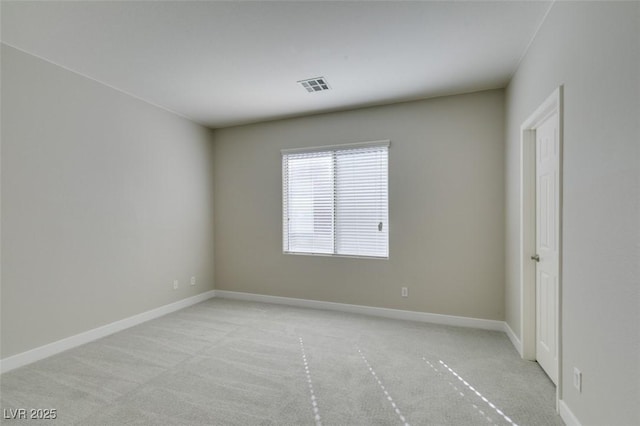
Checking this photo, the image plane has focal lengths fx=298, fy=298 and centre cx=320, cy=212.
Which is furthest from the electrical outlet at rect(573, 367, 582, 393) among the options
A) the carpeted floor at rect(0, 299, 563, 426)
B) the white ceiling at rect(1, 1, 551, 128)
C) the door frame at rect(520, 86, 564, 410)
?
the white ceiling at rect(1, 1, 551, 128)

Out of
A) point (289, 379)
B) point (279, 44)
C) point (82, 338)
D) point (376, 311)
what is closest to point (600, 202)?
point (289, 379)

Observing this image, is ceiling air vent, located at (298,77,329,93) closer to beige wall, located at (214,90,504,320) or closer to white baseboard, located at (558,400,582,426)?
beige wall, located at (214,90,504,320)

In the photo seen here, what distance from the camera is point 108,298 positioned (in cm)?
344

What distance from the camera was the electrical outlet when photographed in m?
1.76

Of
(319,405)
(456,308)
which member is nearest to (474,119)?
(456,308)

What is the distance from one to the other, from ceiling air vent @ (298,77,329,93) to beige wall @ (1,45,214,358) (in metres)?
2.15

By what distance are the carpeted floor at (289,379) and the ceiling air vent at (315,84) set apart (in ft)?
9.27

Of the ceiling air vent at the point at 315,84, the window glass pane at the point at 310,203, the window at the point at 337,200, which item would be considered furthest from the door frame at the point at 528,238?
the window glass pane at the point at 310,203

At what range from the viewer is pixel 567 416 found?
1.89 meters

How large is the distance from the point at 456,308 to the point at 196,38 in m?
3.94

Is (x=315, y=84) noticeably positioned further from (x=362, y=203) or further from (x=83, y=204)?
(x=83, y=204)

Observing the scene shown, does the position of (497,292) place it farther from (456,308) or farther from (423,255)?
(423,255)

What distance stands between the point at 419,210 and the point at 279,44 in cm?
248

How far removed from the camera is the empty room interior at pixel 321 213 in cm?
182
